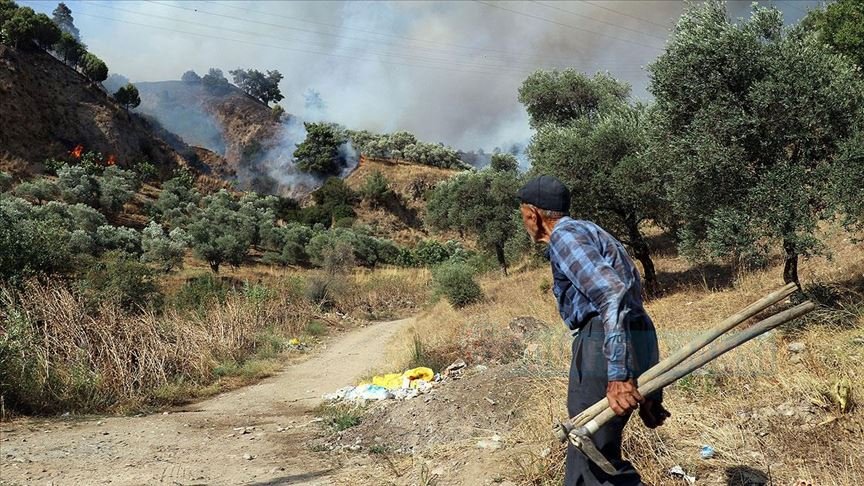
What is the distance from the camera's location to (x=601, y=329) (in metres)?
2.52

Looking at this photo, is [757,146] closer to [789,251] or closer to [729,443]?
[789,251]

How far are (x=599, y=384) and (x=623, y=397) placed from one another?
0.80 ft

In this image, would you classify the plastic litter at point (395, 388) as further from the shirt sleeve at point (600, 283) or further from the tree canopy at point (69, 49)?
the tree canopy at point (69, 49)

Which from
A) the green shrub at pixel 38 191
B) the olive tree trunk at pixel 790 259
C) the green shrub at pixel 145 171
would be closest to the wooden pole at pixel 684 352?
the olive tree trunk at pixel 790 259

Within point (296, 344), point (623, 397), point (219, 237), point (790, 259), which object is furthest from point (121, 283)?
point (219, 237)

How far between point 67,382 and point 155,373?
127cm

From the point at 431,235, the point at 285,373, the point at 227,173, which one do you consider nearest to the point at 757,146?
the point at 285,373

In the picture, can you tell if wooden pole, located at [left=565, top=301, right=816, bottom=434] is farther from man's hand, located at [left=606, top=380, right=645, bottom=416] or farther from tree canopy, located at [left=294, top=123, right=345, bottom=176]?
tree canopy, located at [left=294, top=123, right=345, bottom=176]

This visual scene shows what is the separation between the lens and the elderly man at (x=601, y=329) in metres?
2.34

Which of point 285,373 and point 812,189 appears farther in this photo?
point 285,373

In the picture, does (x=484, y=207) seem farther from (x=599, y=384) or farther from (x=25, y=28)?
(x=25, y=28)

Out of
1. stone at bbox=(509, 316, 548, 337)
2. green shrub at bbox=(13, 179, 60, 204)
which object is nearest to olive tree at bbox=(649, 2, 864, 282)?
stone at bbox=(509, 316, 548, 337)

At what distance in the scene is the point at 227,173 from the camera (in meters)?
56.5

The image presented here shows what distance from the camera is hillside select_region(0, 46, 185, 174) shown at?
35.1 meters
